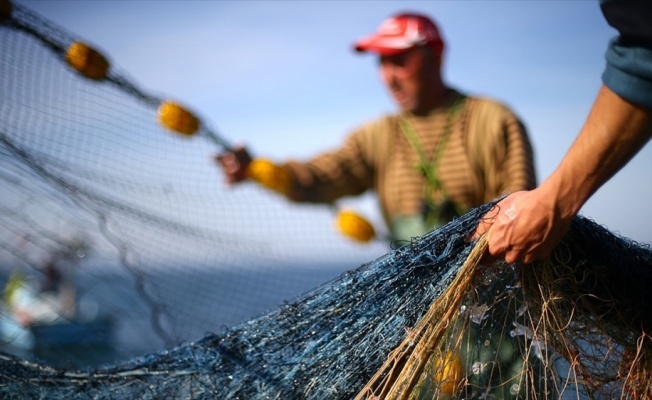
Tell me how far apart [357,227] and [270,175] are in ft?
1.56

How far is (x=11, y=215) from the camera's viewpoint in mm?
3426

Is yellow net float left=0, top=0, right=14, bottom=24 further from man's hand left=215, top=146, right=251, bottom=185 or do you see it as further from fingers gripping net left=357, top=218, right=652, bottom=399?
fingers gripping net left=357, top=218, right=652, bottom=399

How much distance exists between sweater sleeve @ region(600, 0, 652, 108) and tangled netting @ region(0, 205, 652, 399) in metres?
0.54

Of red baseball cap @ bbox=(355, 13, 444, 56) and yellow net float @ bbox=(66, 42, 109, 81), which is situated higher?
red baseball cap @ bbox=(355, 13, 444, 56)

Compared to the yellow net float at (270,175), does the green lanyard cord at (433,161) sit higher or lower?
higher

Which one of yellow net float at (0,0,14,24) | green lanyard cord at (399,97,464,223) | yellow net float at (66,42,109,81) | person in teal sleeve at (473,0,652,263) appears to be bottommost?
yellow net float at (66,42,109,81)

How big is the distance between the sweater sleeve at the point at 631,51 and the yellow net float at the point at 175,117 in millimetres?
2344

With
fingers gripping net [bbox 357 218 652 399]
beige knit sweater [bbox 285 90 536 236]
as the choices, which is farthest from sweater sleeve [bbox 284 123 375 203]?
fingers gripping net [bbox 357 218 652 399]

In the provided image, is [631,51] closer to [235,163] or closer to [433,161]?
[433,161]

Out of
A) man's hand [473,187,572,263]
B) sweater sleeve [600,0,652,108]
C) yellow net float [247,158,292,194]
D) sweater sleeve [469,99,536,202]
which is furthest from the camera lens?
yellow net float [247,158,292,194]

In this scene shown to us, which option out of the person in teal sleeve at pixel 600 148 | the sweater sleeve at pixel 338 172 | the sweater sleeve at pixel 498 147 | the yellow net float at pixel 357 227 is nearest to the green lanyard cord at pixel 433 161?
the sweater sleeve at pixel 498 147

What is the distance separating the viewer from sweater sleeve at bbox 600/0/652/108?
181 centimetres

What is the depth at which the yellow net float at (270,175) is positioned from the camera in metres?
3.93

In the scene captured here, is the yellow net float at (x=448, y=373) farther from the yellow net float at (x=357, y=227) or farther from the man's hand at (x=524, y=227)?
the yellow net float at (x=357, y=227)
